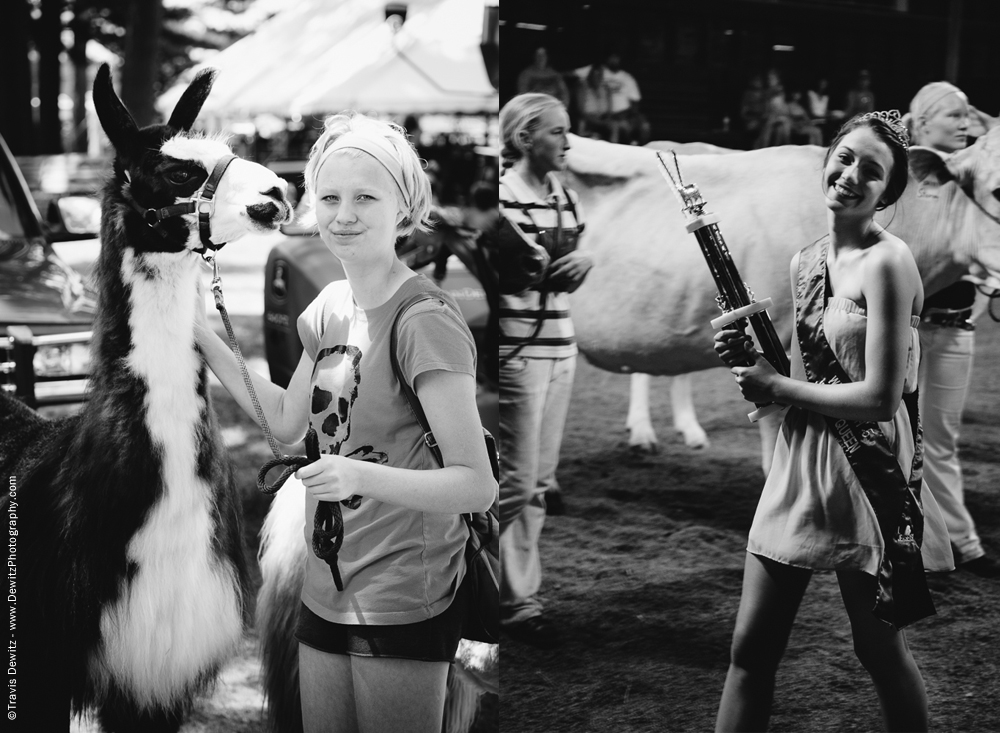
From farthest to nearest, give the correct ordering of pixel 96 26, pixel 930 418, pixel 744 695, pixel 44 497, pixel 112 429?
1. pixel 96 26
2. pixel 930 418
3. pixel 744 695
4. pixel 44 497
5. pixel 112 429

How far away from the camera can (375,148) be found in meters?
1.92

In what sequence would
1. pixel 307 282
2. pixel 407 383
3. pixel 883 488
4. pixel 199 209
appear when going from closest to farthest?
pixel 407 383 < pixel 199 209 < pixel 883 488 < pixel 307 282

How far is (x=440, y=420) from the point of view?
72.6 inches

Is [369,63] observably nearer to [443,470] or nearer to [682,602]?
[682,602]

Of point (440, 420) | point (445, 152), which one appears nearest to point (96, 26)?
point (445, 152)

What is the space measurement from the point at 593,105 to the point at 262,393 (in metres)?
1.16

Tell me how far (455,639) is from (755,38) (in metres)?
1.76

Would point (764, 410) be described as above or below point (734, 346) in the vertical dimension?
below

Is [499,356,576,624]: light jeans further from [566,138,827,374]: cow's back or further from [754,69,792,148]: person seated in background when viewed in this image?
[754,69,792,148]: person seated in background

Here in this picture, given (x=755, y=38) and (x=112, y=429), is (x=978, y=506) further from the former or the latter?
(x=112, y=429)

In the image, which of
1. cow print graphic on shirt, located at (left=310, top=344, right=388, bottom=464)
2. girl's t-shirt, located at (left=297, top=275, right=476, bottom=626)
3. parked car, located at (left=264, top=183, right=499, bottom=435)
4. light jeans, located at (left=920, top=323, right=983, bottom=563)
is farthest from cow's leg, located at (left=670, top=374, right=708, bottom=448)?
parked car, located at (left=264, top=183, right=499, bottom=435)

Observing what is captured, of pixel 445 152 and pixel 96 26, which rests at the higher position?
pixel 96 26

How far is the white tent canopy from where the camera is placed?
352 inches

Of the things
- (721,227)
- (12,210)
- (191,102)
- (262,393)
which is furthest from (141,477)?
(12,210)
